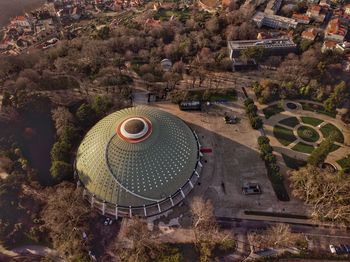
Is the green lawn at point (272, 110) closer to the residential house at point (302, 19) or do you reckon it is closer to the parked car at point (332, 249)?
the parked car at point (332, 249)

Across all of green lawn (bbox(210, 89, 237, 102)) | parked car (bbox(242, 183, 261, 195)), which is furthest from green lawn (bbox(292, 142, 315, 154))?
green lawn (bbox(210, 89, 237, 102))

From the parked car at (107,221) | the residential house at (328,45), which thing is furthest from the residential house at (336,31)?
the parked car at (107,221)

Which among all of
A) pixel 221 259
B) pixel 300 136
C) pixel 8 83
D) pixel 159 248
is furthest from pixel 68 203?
pixel 300 136

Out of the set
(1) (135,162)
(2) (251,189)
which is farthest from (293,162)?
(1) (135,162)

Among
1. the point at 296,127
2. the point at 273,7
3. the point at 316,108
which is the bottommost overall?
the point at 296,127

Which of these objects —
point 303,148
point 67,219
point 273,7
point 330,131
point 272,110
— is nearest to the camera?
point 67,219

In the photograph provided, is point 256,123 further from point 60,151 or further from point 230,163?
point 60,151

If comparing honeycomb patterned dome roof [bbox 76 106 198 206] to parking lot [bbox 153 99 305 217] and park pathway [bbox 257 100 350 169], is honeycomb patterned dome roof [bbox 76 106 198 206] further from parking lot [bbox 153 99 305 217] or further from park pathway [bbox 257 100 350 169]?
park pathway [bbox 257 100 350 169]
